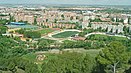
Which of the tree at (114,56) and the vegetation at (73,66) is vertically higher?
the tree at (114,56)

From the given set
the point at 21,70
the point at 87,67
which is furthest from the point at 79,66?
the point at 21,70

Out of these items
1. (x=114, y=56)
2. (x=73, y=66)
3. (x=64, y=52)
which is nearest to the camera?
(x=114, y=56)

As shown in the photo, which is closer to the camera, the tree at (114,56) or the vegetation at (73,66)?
the tree at (114,56)

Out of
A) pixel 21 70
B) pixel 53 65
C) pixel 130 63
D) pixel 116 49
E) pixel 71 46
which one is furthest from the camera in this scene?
pixel 71 46

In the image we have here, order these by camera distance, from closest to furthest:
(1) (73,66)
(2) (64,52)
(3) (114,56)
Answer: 1. (3) (114,56)
2. (1) (73,66)
3. (2) (64,52)

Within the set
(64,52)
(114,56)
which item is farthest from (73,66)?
(64,52)

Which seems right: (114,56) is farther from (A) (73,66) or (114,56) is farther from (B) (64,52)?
(B) (64,52)

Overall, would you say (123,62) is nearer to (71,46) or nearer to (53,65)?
(53,65)

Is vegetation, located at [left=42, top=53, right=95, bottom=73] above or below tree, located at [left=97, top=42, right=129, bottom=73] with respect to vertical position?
below

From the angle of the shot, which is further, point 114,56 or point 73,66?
point 73,66

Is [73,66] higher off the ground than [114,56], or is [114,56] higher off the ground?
[114,56]

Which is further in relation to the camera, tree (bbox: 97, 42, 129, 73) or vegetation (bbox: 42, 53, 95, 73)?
vegetation (bbox: 42, 53, 95, 73)
